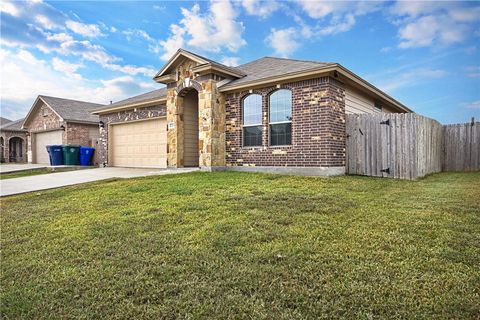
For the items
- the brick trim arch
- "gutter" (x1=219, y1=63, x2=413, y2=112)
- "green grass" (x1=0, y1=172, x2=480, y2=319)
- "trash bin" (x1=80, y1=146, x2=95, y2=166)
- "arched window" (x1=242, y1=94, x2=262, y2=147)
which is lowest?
"green grass" (x1=0, y1=172, x2=480, y2=319)

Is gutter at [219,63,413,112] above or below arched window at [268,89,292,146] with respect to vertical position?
above

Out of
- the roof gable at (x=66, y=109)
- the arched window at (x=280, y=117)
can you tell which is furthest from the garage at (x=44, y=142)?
the arched window at (x=280, y=117)

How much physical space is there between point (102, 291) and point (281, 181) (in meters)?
5.85

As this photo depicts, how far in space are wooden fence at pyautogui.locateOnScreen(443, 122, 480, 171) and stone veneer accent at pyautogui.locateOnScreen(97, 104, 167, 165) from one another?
1262cm

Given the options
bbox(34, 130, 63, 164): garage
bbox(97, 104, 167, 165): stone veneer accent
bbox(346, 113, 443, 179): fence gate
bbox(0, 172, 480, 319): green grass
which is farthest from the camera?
bbox(34, 130, 63, 164): garage

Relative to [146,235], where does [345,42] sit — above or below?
above

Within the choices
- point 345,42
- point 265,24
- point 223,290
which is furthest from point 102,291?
point 345,42

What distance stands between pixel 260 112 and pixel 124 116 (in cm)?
860

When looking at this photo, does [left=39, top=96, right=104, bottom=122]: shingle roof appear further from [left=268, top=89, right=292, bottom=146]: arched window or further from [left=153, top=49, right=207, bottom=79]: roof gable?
[left=268, top=89, right=292, bottom=146]: arched window

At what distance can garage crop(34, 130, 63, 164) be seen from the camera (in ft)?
68.5

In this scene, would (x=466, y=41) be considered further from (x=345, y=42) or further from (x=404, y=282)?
(x=404, y=282)

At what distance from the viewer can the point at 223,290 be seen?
8.68 ft

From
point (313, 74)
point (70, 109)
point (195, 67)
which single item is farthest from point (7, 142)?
point (313, 74)

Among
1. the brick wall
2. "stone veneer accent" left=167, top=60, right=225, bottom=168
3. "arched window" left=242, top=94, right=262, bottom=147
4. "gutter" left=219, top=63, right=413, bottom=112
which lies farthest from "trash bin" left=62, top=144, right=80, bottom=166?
the brick wall
